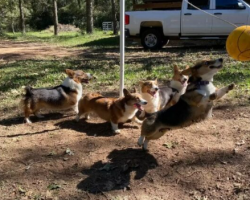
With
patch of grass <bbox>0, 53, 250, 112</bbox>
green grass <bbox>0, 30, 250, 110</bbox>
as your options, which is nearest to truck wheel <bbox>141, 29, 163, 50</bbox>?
green grass <bbox>0, 30, 250, 110</bbox>

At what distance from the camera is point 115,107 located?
470 centimetres

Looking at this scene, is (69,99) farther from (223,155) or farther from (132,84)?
(223,155)

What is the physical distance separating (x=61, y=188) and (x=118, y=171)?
2.26 ft

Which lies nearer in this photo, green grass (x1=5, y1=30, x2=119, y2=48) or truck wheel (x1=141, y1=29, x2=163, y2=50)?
truck wheel (x1=141, y1=29, x2=163, y2=50)

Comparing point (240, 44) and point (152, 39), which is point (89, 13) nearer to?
point (152, 39)

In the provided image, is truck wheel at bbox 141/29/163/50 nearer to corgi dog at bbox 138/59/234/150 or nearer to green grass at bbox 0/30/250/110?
green grass at bbox 0/30/250/110

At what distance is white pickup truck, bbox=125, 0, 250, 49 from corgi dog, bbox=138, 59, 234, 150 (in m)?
8.55

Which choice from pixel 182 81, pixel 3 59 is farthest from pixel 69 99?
pixel 3 59

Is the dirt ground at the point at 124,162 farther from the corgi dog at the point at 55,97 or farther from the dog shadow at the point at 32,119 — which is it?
the corgi dog at the point at 55,97

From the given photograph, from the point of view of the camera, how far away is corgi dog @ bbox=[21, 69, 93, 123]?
5.36 meters

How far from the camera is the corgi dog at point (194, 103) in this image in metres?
3.54

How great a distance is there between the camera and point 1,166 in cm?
395

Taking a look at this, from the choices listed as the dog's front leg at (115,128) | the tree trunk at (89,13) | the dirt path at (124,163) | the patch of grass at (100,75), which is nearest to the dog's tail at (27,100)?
the dirt path at (124,163)

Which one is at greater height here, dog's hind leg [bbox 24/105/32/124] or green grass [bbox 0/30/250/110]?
green grass [bbox 0/30/250/110]
